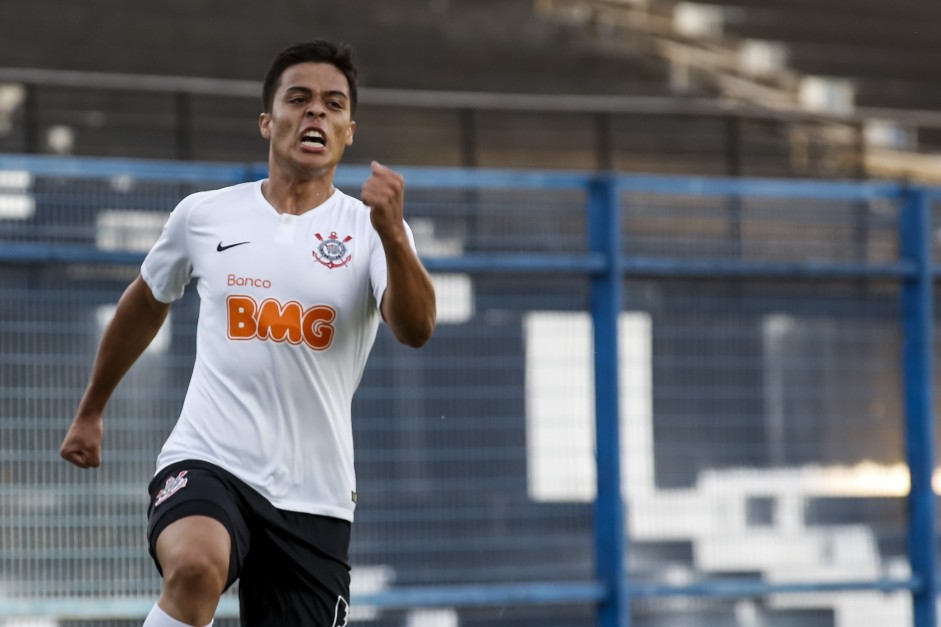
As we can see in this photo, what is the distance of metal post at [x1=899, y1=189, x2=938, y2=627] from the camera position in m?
6.43

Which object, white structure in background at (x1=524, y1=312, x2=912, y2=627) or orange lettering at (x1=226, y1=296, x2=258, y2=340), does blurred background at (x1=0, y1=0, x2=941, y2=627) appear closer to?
white structure in background at (x1=524, y1=312, x2=912, y2=627)

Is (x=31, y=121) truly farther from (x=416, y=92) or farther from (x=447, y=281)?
(x=416, y=92)

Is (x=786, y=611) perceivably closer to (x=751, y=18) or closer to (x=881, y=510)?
(x=881, y=510)

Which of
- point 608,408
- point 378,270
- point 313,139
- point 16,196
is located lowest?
point 608,408

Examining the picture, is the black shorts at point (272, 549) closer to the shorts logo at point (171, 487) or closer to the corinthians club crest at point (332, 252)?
the shorts logo at point (171, 487)

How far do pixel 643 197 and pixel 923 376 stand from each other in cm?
158

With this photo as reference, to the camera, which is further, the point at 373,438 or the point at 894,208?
the point at 894,208

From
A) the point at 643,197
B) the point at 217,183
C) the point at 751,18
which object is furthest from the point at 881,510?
the point at 751,18

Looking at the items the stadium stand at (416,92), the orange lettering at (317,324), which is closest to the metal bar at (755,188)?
the stadium stand at (416,92)

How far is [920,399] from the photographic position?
649 cm

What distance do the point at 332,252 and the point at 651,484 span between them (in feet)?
8.89

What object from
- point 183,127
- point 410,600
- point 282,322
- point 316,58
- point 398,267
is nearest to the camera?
point 398,267

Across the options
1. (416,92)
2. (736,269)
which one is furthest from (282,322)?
(416,92)

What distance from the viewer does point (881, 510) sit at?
6.36 meters
